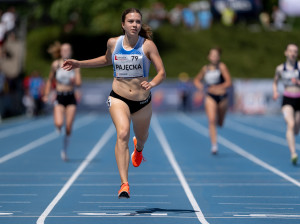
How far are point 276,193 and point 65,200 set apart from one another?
2.73 m

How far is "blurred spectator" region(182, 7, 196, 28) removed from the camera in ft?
181

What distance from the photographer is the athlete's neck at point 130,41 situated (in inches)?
332

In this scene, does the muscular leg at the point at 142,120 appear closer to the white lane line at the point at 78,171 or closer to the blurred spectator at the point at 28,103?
the white lane line at the point at 78,171

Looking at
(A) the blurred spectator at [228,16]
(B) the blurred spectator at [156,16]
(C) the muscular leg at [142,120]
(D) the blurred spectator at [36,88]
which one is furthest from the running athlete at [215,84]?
(A) the blurred spectator at [228,16]

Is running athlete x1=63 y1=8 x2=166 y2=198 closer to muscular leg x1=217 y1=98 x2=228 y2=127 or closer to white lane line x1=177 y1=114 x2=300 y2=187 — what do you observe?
white lane line x1=177 y1=114 x2=300 y2=187

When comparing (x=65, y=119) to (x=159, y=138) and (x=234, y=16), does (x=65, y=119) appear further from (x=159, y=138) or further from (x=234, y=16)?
(x=234, y=16)

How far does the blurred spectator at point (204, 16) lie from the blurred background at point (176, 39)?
73 millimetres

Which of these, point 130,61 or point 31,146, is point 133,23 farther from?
point 31,146

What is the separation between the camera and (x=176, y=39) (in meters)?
55.9

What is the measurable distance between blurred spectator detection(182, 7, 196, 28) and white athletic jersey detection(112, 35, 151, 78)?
46.7m

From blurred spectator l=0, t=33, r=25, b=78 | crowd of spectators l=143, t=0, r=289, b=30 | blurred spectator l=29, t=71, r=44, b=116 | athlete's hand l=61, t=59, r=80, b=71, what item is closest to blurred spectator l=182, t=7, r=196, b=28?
crowd of spectators l=143, t=0, r=289, b=30

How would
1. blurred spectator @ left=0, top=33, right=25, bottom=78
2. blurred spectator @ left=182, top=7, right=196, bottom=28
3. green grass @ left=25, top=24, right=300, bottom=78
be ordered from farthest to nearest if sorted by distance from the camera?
1. blurred spectator @ left=182, top=7, right=196, bottom=28
2. green grass @ left=25, top=24, right=300, bottom=78
3. blurred spectator @ left=0, top=33, right=25, bottom=78

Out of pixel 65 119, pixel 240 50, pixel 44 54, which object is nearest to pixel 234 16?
pixel 240 50

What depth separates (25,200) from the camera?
941 centimetres
